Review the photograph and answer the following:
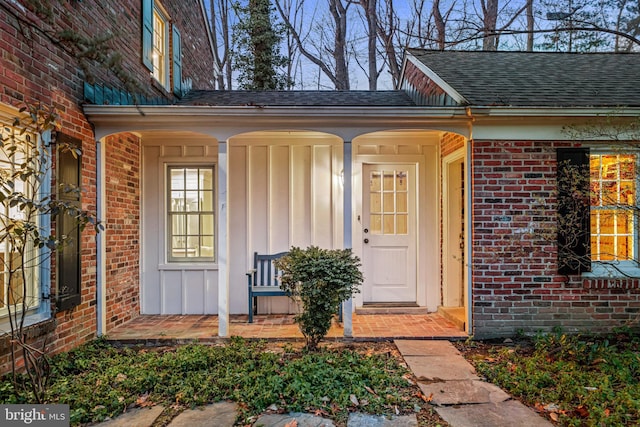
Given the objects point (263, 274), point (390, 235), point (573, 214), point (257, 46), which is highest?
point (257, 46)

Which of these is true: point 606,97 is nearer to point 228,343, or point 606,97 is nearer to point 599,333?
point 599,333

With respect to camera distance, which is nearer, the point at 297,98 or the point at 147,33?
the point at 147,33

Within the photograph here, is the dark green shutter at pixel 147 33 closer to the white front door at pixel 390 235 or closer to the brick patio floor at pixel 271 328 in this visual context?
the white front door at pixel 390 235

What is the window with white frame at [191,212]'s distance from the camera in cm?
584

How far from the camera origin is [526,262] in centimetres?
458

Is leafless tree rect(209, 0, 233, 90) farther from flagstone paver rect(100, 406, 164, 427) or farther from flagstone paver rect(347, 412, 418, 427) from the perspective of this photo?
flagstone paver rect(347, 412, 418, 427)

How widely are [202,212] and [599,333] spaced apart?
211 inches

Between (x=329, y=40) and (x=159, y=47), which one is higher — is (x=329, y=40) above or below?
above

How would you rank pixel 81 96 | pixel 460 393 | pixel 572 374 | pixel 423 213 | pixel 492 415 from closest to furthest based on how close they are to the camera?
pixel 492 415
pixel 460 393
pixel 572 374
pixel 81 96
pixel 423 213

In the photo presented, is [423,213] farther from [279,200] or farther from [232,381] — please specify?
[232,381]

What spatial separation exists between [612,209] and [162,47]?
7.16 m

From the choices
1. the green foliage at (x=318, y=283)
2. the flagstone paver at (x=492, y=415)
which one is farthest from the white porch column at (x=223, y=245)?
the flagstone paver at (x=492, y=415)

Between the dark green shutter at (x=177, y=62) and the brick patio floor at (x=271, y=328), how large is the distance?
13.4ft

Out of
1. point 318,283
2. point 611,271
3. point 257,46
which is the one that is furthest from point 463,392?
point 257,46
